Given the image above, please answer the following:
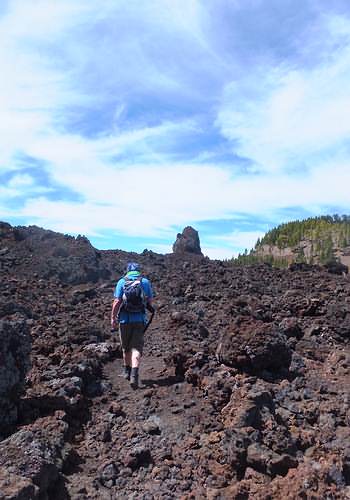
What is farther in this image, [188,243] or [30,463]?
[188,243]

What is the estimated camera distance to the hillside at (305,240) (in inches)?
2756

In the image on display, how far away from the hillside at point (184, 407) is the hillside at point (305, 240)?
54748 millimetres

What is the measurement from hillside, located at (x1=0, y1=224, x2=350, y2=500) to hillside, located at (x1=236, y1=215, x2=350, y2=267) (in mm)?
54748

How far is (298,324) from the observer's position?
443 inches

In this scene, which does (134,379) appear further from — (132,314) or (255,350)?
(255,350)

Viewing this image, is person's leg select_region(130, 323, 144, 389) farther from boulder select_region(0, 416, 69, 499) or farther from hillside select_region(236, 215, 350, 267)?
hillside select_region(236, 215, 350, 267)

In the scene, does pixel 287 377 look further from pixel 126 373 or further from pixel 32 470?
pixel 32 470

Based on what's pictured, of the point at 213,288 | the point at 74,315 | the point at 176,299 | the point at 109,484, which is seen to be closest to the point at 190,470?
the point at 109,484

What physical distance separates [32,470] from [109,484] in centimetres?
104

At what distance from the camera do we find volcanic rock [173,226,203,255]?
2961 cm

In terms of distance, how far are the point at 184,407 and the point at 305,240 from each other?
248 feet

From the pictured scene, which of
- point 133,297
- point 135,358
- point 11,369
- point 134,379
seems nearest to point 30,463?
point 11,369

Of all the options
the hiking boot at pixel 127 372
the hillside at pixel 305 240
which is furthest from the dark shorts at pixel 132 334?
the hillside at pixel 305 240

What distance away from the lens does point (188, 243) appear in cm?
2969
